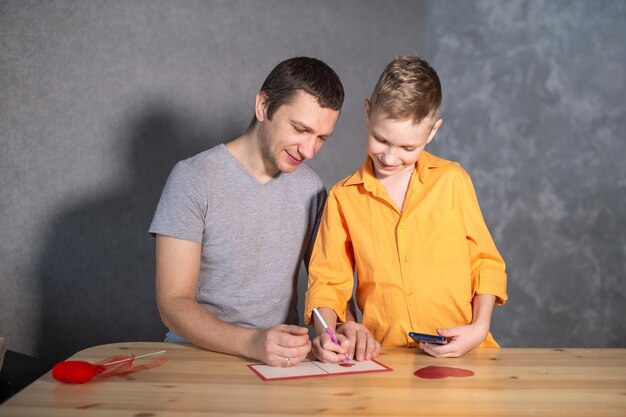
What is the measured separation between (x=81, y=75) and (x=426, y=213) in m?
1.75

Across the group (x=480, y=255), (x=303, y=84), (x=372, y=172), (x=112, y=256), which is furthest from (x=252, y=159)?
(x=112, y=256)

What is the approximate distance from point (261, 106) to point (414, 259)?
0.69 m

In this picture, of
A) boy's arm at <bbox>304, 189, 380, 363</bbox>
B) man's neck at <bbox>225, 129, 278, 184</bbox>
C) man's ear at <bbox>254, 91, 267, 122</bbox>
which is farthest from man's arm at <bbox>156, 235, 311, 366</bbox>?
man's ear at <bbox>254, 91, 267, 122</bbox>

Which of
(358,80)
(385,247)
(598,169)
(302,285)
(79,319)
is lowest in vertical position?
(79,319)

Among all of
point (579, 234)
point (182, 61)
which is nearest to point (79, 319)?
point (182, 61)

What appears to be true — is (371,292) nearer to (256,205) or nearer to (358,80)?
(256,205)

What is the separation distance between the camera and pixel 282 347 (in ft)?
4.91

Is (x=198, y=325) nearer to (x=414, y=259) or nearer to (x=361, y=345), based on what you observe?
(x=361, y=345)

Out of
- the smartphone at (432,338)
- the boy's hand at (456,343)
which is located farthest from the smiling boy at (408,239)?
the smartphone at (432,338)

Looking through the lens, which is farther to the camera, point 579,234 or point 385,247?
point 579,234

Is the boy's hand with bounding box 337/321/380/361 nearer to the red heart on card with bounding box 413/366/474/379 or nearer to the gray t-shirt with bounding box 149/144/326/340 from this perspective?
the red heart on card with bounding box 413/366/474/379

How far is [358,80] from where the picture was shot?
3.34 m

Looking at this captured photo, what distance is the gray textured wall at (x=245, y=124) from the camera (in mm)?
2893

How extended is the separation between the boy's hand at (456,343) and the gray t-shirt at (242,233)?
0.63 meters
